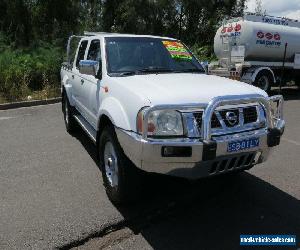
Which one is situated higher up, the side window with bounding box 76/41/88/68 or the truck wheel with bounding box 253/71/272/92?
the side window with bounding box 76/41/88/68

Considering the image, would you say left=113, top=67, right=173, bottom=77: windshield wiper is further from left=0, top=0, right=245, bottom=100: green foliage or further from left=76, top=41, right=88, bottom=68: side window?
left=0, top=0, right=245, bottom=100: green foliage

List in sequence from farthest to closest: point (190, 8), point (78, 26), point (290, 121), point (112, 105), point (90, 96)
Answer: point (190, 8) < point (78, 26) < point (290, 121) < point (90, 96) < point (112, 105)

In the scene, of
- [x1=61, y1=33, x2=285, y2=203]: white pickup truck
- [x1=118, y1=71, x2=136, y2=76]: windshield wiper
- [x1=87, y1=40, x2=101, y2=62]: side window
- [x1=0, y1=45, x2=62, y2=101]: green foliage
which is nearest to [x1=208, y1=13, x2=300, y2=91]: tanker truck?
[x1=0, y1=45, x2=62, y2=101]: green foliage

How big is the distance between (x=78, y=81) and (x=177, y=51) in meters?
1.74

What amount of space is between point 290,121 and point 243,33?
5036 millimetres

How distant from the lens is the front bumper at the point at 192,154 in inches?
144

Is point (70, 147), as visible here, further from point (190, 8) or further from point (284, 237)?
point (190, 8)

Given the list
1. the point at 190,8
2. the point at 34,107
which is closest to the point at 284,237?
the point at 34,107

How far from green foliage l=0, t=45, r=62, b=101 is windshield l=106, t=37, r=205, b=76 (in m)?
7.11

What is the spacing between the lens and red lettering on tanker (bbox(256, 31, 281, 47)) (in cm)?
1355

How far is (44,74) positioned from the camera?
42.4 ft

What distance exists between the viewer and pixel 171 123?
375cm

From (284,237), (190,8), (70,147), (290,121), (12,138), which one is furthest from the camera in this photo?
(190,8)

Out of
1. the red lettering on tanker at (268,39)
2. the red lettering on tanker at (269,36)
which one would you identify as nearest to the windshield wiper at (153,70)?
the red lettering on tanker at (268,39)
